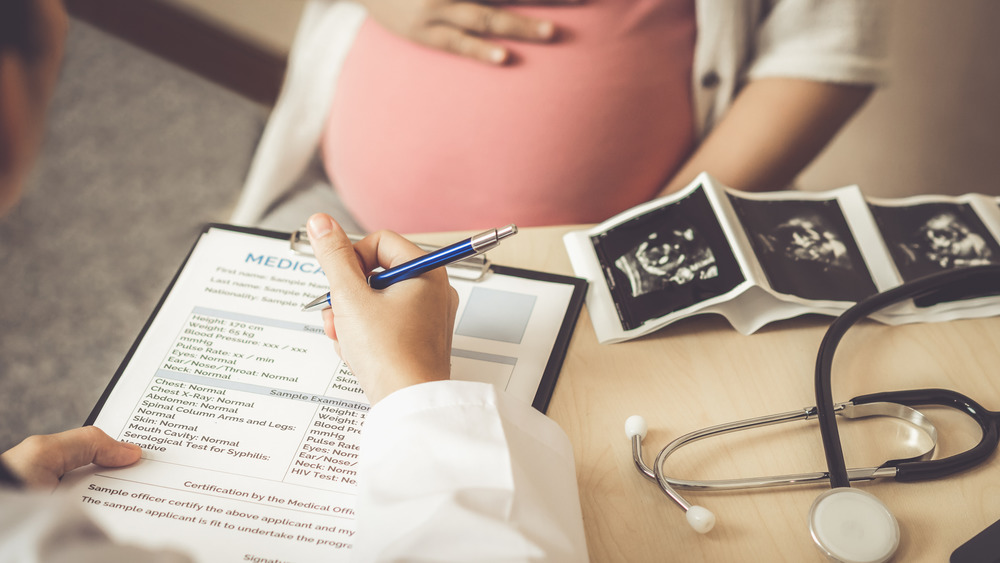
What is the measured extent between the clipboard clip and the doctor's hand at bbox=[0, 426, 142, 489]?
0.22 meters

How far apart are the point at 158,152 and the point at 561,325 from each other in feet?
4.93

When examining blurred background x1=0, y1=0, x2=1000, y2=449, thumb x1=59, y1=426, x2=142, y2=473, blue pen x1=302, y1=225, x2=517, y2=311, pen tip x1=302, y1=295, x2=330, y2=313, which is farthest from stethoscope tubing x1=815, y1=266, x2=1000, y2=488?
blurred background x1=0, y1=0, x2=1000, y2=449

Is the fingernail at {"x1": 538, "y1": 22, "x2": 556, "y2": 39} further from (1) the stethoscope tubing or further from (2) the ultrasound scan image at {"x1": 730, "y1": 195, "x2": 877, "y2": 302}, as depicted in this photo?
(1) the stethoscope tubing

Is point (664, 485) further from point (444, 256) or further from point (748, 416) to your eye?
point (444, 256)

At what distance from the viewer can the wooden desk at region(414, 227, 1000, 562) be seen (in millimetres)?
444

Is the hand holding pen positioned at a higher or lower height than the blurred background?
lower

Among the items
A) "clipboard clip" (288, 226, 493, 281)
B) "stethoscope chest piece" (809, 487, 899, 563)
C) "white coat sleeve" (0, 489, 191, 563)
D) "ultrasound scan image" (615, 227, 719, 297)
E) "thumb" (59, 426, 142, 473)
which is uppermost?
"ultrasound scan image" (615, 227, 719, 297)

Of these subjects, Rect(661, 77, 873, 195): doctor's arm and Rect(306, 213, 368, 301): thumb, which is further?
Rect(661, 77, 873, 195): doctor's arm

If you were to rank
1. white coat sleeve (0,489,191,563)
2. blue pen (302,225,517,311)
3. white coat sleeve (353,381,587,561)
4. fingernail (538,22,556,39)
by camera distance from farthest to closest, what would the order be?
fingernail (538,22,556,39) → blue pen (302,225,517,311) → white coat sleeve (353,381,587,561) → white coat sleeve (0,489,191,563)

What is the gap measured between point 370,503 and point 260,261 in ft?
0.97

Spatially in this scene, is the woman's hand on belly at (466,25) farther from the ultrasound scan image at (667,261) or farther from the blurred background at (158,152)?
the blurred background at (158,152)

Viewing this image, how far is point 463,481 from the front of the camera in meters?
0.40

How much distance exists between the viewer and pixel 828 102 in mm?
773

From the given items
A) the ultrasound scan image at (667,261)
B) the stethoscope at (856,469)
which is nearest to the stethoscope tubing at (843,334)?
the stethoscope at (856,469)
